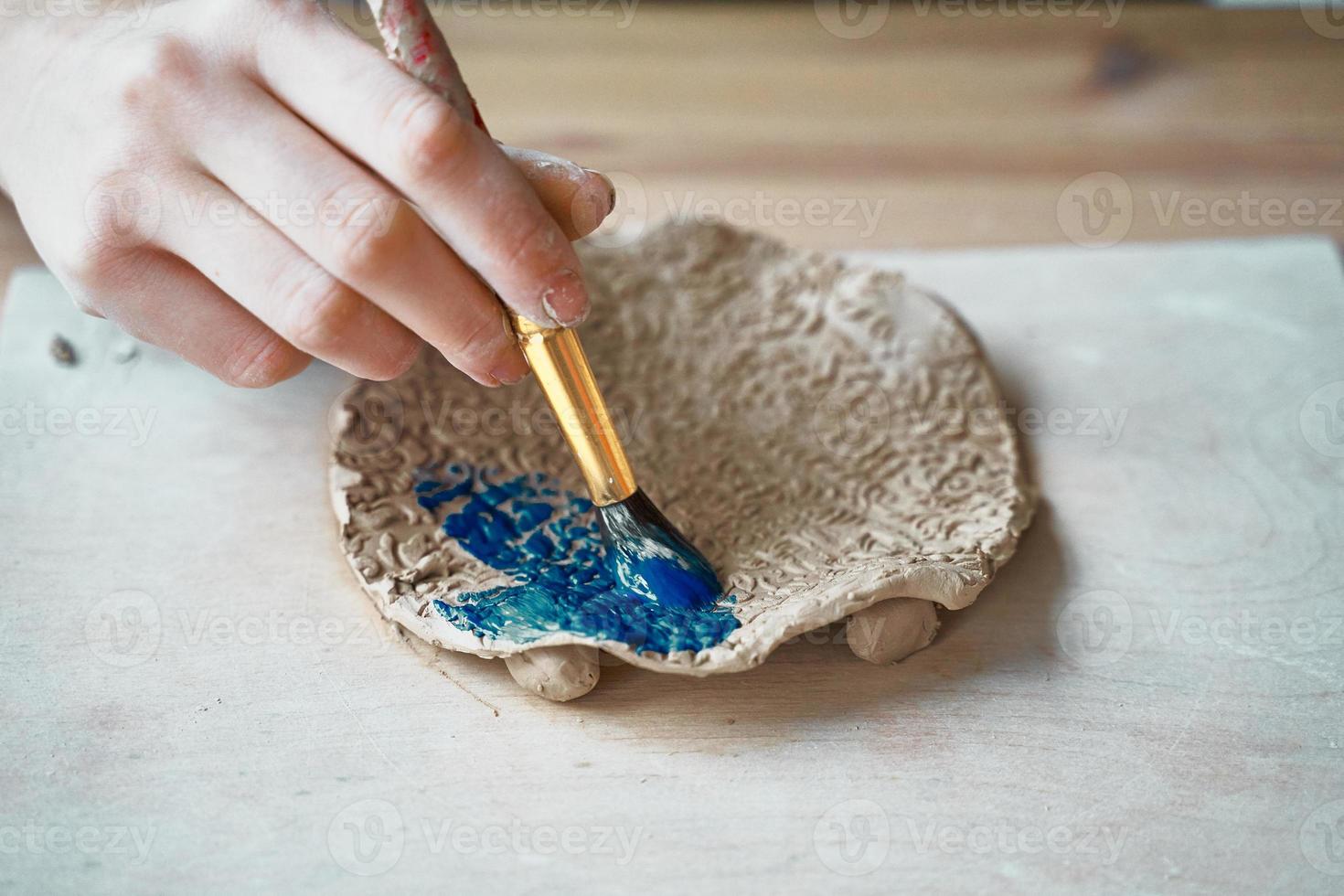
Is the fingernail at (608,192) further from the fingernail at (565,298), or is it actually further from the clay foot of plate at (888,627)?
the clay foot of plate at (888,627)

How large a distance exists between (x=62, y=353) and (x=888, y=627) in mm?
794

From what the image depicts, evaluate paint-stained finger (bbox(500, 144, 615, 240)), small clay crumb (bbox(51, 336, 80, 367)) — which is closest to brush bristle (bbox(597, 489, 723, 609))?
paint-stained finger (bbox(500, 144, 615, 240))

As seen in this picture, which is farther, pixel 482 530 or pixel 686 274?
pixel 686 274

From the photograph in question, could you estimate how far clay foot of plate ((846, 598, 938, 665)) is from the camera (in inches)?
33.5

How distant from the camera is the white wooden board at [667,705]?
758 mm

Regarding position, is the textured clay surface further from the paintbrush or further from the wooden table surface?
the wooden table surface

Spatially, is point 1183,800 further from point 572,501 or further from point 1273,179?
point 1273,179

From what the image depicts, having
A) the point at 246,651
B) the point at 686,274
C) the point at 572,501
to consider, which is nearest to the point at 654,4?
the point at 686,274

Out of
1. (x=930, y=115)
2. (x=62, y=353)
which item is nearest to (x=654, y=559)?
(x=62, y=353)

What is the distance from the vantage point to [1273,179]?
1.47 m

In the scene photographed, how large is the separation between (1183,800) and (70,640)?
31.3 inches

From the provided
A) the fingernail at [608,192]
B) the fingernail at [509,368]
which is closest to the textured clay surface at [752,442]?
the fingernail at [509,368]

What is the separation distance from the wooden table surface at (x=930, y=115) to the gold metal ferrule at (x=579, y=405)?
595mm

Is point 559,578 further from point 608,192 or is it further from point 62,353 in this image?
point 62,353
